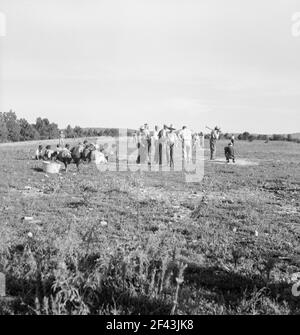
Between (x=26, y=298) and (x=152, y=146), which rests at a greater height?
(x=152, y=146)

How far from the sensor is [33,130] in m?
116

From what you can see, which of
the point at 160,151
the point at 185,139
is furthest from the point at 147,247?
the point at 185,139

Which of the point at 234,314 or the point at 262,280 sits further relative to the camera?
the point at 262,280

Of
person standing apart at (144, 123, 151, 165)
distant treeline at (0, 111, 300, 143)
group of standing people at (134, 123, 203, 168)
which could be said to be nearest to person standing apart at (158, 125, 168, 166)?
group of standing people at (134, 123, 203, 168)

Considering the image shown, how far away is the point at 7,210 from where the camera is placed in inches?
432

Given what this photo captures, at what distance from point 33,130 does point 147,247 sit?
113481 millimetres

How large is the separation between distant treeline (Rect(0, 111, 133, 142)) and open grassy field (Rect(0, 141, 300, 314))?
9114 cm

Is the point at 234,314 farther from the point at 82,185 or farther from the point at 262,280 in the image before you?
the point at 82,185

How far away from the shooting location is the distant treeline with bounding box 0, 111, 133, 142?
353ft

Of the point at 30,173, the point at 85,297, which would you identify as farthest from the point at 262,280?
the point at 30,173

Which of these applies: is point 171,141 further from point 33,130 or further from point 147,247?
point 33,130

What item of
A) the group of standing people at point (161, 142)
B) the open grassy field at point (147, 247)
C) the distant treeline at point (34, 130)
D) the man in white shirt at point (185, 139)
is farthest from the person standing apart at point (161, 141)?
the distant treeline at point (34, 130)

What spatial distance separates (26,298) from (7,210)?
5673mm

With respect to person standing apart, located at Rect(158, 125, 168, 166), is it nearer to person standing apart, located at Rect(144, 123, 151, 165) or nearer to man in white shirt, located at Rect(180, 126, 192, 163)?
person standing apart, located at Rect(144, 123, 151, 165)
